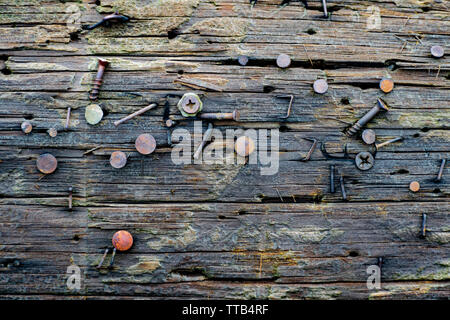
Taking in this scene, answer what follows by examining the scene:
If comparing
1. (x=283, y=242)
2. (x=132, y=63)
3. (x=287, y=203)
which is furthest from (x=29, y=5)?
(x=283, y=242)

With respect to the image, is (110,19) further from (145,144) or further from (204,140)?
(204,140)

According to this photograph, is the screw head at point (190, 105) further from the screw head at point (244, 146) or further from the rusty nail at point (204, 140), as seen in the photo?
the screw head at point (244, 146)

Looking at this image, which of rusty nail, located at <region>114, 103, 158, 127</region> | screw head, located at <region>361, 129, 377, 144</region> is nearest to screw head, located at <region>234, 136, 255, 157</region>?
rusty nail, located at <region>114, 103, 158, 127</region>

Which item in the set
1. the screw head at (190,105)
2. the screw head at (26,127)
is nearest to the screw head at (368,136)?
the screw head at (190,105)

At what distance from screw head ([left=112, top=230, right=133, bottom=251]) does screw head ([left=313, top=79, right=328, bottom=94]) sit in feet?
8.23

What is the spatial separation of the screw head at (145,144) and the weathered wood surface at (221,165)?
8cm

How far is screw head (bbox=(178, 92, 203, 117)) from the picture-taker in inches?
141

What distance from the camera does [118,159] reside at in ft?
11.7

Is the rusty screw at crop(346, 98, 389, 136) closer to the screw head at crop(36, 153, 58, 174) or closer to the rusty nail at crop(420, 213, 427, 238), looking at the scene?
the rusty nail at crop(420, 213, 427, 238)

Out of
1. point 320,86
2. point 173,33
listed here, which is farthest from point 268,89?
point 173,33

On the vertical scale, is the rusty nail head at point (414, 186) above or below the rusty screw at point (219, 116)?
below

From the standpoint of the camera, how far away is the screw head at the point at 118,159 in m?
3.56

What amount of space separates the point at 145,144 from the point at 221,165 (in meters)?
0.82
